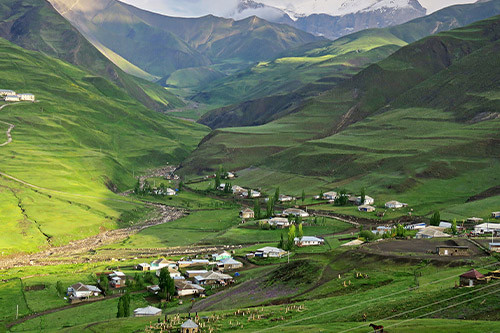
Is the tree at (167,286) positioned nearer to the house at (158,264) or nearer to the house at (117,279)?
the house at (117,279)

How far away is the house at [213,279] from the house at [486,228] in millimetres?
50111

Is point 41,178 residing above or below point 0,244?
above

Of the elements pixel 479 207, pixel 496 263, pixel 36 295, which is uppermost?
pixel 479 207

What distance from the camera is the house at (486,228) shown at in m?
114

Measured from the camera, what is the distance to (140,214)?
179375 mm

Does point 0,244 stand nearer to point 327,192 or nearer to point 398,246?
point 398,246

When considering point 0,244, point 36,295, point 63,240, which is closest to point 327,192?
point 63,240

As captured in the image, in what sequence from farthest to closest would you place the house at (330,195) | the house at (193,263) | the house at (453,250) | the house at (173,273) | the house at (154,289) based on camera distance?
the house at (330,195) < the house at (193,263) < the house at (173,273) < the house at (154,289) < the house at (453,250)

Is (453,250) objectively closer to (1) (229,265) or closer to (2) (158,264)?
(1) (229,265)

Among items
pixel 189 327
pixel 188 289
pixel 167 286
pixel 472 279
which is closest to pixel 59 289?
pixel 167 286

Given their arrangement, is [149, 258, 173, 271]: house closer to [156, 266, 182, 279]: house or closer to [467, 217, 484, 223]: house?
[156, 266, 182, 279]: house

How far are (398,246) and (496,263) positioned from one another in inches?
820

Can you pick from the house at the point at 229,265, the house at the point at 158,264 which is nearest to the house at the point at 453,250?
the house at the point at 229,265

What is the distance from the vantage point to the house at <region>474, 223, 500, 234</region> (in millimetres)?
114050
